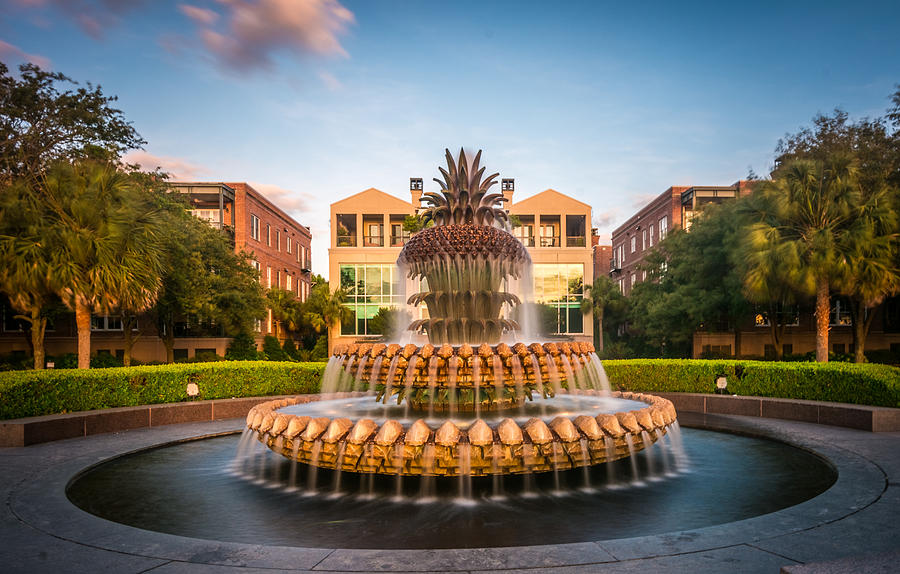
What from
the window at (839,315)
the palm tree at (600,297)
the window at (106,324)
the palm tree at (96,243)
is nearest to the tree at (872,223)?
the window at (839,315)

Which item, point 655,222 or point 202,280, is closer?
point 202,280

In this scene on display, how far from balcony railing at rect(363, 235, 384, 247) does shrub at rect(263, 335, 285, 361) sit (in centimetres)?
1315

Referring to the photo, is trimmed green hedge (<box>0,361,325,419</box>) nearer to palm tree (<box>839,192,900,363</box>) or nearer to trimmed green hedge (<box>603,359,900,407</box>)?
trimmed green hedge (<box>603,359,900,407</box>)

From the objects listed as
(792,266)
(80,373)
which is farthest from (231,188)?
(792,266)

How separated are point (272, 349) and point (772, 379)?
3457 centimetres

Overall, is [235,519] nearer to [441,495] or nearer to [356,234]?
[441,495]

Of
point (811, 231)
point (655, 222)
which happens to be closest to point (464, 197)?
point (811, 231)

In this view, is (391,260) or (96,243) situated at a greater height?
(391,260)

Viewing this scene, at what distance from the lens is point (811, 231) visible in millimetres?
21000

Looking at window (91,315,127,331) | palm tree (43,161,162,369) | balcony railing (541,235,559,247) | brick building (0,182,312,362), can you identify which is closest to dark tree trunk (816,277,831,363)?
palm tree (43,161,162,369)

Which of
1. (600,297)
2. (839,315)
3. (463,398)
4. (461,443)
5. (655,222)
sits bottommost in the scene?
(461,443)

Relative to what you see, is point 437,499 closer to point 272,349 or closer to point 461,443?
point 461,443

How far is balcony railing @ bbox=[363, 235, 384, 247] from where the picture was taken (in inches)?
2004

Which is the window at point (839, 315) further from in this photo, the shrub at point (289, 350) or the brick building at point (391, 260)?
the shrub at point (289, 350)
